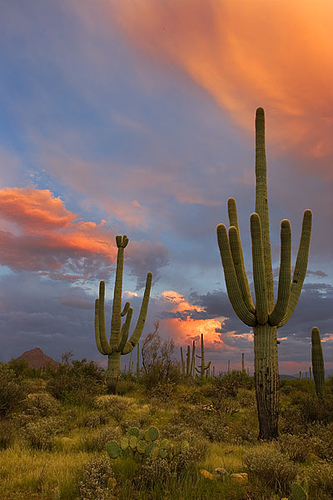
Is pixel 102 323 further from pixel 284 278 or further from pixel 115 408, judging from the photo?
pixel 284 278

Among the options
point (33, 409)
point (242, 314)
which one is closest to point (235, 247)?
point (242, 314)

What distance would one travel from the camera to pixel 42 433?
26.8ft

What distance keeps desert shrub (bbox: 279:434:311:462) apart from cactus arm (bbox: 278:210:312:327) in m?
3.02

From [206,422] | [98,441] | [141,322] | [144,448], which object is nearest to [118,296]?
[141,322]

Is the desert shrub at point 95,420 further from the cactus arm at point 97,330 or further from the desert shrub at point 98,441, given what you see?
the cactus arm at point 97,330

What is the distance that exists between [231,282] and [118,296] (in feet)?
32.9

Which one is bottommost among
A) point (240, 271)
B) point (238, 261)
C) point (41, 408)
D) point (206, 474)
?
point (206, 474)

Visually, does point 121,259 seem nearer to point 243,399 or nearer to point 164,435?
point 243,399

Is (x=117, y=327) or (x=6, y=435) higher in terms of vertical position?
(x=117, y=327)

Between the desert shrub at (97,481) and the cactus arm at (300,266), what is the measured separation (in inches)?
249

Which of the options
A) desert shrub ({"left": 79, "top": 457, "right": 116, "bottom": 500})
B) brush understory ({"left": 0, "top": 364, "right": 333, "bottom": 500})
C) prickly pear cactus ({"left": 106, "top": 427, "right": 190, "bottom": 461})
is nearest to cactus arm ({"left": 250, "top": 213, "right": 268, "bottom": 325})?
brush understory ({"left": 0, "top": 364, "right": 333, "bottom": 500})

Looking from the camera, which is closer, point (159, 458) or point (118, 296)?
point (159, 458)

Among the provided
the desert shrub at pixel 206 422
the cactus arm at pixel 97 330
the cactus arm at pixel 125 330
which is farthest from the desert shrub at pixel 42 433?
the cactus arm at pixel 97 330

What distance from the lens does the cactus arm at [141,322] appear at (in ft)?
61.1
